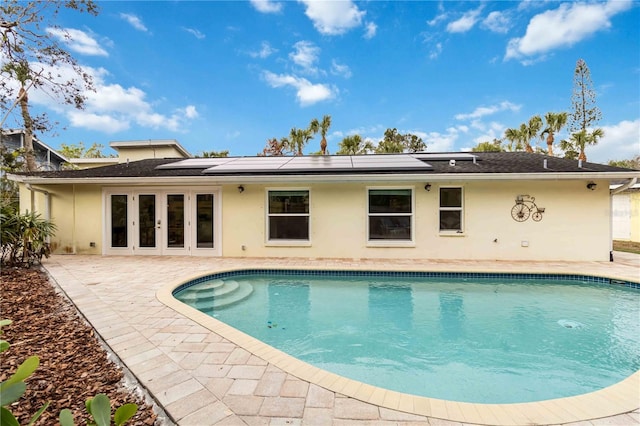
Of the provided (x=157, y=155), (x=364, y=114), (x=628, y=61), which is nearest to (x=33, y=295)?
(x=157, y=155)

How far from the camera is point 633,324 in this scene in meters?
5.30

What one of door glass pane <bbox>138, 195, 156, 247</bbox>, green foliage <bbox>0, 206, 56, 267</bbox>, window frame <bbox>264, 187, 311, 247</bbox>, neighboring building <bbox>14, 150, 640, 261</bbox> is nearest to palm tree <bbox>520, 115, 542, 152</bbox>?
neighboring building <bbox>14, 150, 640, 261</bbox>

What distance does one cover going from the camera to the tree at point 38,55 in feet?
23.1

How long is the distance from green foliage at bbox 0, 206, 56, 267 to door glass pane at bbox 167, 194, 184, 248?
313 cm

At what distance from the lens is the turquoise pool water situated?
3.74 metres

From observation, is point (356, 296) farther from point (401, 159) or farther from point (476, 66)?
point (476, 66)

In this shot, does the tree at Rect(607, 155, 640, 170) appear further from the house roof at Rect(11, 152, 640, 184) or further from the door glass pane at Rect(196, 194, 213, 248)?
the door glass pane at Rect(196, 194, 213, 248)

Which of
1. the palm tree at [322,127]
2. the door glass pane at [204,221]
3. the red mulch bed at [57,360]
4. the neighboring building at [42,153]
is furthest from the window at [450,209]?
the neighboring building at [42,153]

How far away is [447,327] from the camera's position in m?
5.31

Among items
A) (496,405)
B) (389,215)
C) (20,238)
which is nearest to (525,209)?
(389,215)

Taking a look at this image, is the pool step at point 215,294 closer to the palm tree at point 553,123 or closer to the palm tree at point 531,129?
the palm tree at point 553,123

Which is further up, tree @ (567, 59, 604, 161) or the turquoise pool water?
tree @ (567, 59, 604, 161)

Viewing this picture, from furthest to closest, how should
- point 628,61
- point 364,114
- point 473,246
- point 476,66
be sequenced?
point 364,114 < point 476,66 < point 628,61 < point 473,246

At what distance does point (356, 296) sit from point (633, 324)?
4.87 meters
